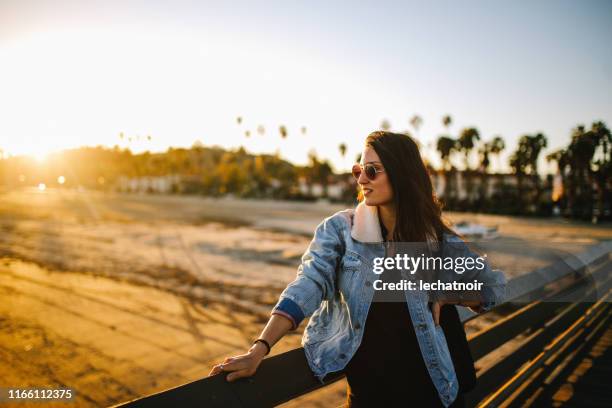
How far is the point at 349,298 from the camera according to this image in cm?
156

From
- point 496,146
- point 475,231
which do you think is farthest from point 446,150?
point 475,231

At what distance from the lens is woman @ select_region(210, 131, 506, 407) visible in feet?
5.09

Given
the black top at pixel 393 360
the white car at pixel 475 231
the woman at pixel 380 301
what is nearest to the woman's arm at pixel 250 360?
the woman at pixel 380 301

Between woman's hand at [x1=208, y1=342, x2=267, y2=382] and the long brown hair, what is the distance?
74 centimetres

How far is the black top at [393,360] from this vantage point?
1558mm

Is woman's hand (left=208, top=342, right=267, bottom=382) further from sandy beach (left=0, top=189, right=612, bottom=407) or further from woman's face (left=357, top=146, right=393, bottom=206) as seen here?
sandy beach (left=0, top=189, right=612, bottom=407)

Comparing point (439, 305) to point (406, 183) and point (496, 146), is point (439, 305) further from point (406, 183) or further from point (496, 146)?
point (496, 146)

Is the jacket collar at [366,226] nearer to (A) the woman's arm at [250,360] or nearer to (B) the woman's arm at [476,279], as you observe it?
(B) the woman's arm at [476,279]

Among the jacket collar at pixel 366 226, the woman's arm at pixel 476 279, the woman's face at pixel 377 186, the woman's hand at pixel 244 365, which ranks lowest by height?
the woman's hand at pixel 244 365

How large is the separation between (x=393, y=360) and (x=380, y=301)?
25cm

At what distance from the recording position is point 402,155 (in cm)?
162

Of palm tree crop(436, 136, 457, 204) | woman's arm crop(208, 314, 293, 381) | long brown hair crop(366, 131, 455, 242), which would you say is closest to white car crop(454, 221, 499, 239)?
long brown hair crop(366, 131, 455, 242)

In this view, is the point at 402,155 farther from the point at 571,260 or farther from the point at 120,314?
the point at 120,314

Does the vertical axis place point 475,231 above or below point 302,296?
below
